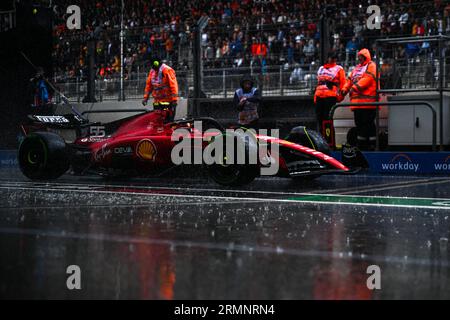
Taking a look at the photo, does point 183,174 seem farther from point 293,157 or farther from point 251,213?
point 251,213

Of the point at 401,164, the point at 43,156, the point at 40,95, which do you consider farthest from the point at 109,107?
the point at 401,164

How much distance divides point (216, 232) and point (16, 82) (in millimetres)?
12955

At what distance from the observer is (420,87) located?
13742 millimetres

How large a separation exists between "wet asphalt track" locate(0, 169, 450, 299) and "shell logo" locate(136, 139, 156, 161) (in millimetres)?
1194

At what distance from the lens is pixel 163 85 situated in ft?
49.7

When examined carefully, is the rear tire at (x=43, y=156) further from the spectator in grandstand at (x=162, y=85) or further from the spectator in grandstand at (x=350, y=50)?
the spectator in grandstand at (x=350, y=50)

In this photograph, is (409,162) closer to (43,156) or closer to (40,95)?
(43,156)

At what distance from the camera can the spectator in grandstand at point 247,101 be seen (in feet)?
49.0

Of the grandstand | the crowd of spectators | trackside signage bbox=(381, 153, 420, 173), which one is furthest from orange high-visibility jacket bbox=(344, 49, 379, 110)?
trackside signage bbox=(381, 153, 420, 173)

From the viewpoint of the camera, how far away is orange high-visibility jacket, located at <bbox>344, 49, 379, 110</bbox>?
544 inches

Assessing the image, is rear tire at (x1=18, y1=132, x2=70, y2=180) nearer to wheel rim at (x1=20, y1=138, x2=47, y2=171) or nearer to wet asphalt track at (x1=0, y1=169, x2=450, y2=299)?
wheel rim at (x1=20, y1=138, x2=47, y2=171)

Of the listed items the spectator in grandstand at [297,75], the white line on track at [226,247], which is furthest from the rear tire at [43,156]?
the spectator in grandstand at [297,75]

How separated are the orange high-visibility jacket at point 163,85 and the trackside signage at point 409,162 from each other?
369 centimetres
